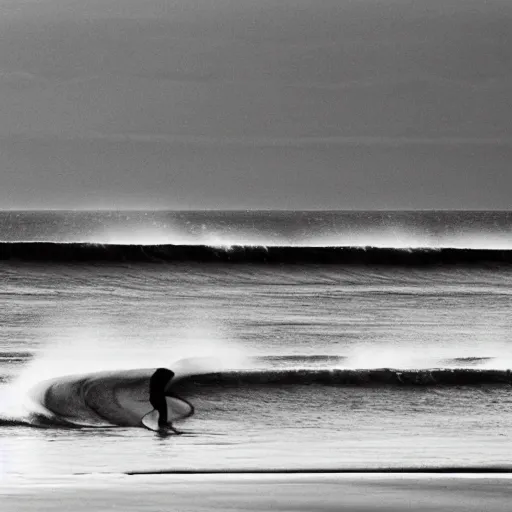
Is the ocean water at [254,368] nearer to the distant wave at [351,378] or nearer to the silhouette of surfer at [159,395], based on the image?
the distant wave at [351,378]

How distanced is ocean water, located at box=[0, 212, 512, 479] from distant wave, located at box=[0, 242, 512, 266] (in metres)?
3.05

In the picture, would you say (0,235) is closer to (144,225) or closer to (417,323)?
(144,225)

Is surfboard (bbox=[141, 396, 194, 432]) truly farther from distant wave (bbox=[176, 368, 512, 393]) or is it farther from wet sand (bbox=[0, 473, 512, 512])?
wet sand (bbox=[0, 473, 512, 512])

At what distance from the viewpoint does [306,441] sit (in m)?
6.50

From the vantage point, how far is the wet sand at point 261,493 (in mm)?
4203

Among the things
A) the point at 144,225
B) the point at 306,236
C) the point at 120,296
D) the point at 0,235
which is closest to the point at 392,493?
the point at 120,296

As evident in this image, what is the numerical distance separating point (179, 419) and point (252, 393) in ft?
3.89

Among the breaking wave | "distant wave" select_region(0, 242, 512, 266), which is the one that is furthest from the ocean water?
"distant wave" select_region(0, 242, 512, 266)

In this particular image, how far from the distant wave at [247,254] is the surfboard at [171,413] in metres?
24.1

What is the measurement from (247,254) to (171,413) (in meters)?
27.7

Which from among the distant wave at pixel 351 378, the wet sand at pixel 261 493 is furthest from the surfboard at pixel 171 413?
the wet sand at pixel 261 493

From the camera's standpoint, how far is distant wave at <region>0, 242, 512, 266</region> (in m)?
32.8

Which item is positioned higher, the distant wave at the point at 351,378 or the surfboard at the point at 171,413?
the distant wave at the point at 351,378

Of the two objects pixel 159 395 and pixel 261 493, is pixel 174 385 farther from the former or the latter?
pixel 261 493
